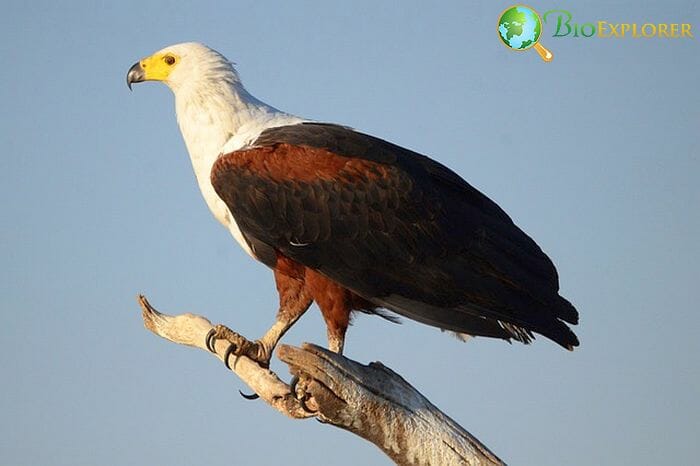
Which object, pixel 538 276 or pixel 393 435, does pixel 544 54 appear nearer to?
pixel 538 276

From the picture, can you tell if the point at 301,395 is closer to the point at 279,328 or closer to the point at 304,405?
the point at 304,405

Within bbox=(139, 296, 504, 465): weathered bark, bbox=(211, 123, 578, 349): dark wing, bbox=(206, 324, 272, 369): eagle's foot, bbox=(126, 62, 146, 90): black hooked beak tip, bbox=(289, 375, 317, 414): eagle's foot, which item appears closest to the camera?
bbox=(139, 296, 504, 465): weathered bark

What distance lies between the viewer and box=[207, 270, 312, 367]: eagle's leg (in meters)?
6.81

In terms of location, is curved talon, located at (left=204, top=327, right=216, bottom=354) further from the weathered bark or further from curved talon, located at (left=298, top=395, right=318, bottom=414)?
curved talon, located at (left=298, top=395, right=318, bottom=414)

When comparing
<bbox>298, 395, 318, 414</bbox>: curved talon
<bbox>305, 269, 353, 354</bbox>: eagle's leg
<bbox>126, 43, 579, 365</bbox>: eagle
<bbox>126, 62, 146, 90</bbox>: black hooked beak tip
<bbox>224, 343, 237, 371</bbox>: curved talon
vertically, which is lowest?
<bbox>298, 395, 318, 414</bbox>: curved talon

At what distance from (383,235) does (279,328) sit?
3.01 ft

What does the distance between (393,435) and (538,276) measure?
155cm

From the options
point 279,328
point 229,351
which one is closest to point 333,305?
point 279,328

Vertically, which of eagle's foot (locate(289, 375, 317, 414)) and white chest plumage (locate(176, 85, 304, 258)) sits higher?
white chest plumage (locate(176, 85, 304, 258))

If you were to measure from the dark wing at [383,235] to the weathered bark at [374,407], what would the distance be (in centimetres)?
60

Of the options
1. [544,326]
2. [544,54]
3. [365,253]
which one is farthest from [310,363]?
[544,54]

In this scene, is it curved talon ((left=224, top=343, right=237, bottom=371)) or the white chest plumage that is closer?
curved talon ((left=224, top=343, right=237, bottom=371))

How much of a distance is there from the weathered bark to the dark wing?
0.60 metres

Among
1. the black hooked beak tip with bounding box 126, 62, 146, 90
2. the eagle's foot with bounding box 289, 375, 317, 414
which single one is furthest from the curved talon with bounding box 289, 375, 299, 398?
the black hooked beak tip with bounding box 126, 62, 146, 90
